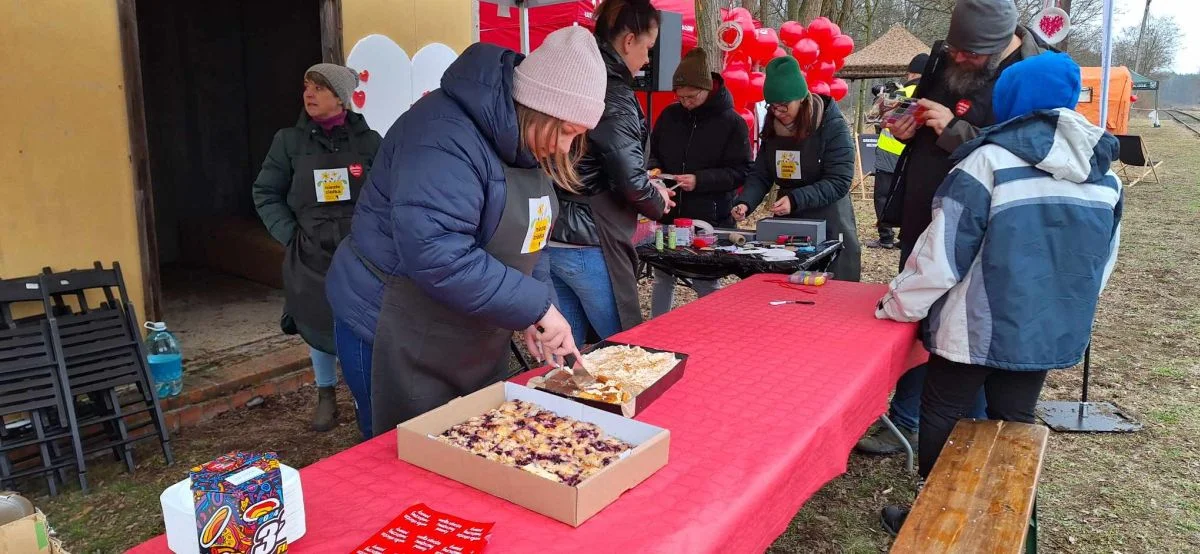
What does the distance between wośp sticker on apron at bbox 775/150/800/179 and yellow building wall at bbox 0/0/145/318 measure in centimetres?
313

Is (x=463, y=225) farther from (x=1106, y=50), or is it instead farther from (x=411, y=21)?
(x=1106, y=50)

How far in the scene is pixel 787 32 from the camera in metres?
9.32

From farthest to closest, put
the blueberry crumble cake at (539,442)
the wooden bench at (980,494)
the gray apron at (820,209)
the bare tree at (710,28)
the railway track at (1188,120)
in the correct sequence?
the railway track at (1188,120) → the bare tree at (710,28) → the gray apron at (820,209) → the wooden bench at (980,494) → the blueberry crumble cake at (539,442)

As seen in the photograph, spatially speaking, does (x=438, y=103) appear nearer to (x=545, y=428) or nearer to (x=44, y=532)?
(x=545, y=428)

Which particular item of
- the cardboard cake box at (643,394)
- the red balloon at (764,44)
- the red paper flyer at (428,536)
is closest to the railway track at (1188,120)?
the red balloon at (764,44)

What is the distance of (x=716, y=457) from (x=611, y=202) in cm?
149

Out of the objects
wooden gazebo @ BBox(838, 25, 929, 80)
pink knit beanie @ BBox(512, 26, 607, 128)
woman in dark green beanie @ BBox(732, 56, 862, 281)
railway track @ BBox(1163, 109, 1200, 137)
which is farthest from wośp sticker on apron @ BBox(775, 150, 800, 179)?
railway track @ BBox(1163, 109, 1200, 137)

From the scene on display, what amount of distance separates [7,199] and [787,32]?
8201 millimetres

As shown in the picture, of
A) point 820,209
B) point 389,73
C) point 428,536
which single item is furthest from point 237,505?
point 389,73

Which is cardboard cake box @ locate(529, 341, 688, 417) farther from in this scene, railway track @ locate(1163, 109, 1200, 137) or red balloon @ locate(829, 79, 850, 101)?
railway track @ locate(1163, 109, 1200, 137)

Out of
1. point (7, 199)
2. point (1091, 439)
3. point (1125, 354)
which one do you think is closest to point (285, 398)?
point (7, 199)

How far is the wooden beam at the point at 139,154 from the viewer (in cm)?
338

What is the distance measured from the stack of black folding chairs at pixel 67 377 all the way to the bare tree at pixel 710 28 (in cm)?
617

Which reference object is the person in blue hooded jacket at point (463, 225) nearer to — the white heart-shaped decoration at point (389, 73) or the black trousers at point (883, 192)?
the white heart-shaped decoration at point (389, 73)
